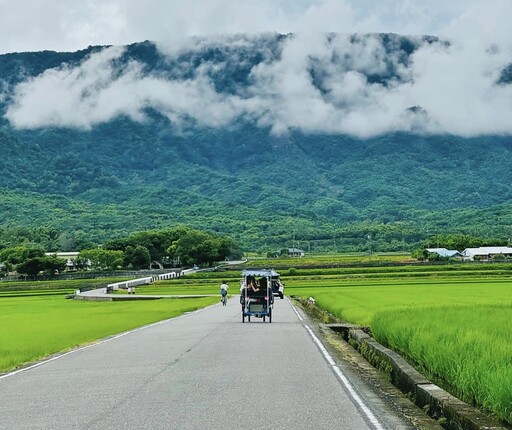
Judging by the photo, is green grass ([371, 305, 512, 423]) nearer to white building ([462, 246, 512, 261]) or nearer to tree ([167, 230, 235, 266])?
white building ([462, 246, 512, 261])

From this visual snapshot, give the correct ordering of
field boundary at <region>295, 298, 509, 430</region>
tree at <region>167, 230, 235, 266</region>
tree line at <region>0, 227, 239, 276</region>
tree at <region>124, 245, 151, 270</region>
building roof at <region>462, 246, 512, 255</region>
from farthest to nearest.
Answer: tree at <region>167, 230, 235, 266</region>, tree at <region>124, 245, 151, 270</region>, tree line at <region>0, 227, 239, 276</region>, building roof at <region>462, 246, 512, 255</region>, field boundary at <region>295, 298, 509, 430</region>

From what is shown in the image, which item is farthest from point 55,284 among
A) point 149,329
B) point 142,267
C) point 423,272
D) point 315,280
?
point 149,329

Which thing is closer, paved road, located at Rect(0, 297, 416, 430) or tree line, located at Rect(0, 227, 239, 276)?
paved road, located at Rect(0, 297, 416, 430)

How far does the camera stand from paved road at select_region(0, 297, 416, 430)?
28.6ft

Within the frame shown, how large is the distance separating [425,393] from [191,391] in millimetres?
3374

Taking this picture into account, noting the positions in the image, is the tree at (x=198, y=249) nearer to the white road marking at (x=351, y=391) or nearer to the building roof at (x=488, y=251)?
the building roof at (x=488, y=251)

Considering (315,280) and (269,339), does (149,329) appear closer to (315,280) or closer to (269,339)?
Answer: (269,339)

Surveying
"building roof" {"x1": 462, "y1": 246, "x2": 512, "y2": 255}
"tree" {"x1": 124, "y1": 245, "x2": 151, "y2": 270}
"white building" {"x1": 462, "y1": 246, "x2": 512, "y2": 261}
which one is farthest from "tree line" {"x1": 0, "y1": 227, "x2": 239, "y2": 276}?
"building roof" {"x1": 462, "y1": 246, "x2": 512, "y2": 255}

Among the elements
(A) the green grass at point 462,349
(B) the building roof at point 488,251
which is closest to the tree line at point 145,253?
(B) the building roof at point 488,251

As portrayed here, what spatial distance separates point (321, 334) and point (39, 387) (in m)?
11.8

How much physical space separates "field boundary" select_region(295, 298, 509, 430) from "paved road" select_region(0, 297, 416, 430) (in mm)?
621

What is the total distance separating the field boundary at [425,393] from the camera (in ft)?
26.8

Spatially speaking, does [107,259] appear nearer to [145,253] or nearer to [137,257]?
[137,257]

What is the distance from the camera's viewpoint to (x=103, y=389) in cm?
1118
